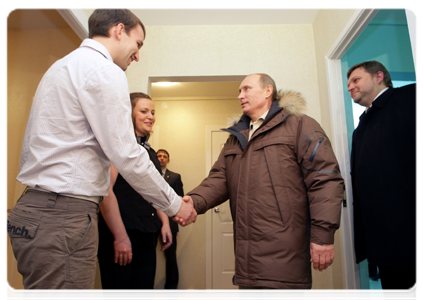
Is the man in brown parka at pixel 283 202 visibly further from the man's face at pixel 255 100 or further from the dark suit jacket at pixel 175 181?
the dark suit jacket at pixel 175 181

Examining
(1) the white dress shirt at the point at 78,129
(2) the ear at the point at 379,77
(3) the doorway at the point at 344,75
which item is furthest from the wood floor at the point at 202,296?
(1) the white dress shirt at the point at 78,129

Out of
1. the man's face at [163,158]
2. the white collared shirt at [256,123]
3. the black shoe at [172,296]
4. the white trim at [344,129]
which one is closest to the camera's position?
the white collared shirt at [256,123]

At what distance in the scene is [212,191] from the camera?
1755 millimetres

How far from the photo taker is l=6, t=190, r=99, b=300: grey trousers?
0.88 metres

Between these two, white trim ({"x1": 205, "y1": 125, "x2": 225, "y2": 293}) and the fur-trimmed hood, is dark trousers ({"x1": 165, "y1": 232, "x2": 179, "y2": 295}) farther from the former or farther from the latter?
the fur-trimmed hood

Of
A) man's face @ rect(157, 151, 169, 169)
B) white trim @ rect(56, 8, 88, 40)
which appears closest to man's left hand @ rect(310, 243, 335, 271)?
white trim @ rect(56, 8, 88, 40)

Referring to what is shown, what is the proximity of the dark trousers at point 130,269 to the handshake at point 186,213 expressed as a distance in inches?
11.9

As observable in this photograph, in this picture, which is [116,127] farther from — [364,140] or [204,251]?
[204,251]

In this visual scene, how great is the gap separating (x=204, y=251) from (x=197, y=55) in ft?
8.88

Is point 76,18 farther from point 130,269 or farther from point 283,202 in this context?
point 283,202

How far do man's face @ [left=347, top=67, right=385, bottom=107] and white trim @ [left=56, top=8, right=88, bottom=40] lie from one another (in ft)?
6.30

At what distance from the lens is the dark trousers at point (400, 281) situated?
151 centimetres

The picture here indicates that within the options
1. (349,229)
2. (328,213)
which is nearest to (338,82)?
(349,229)

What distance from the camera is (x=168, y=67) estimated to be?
108 inches
